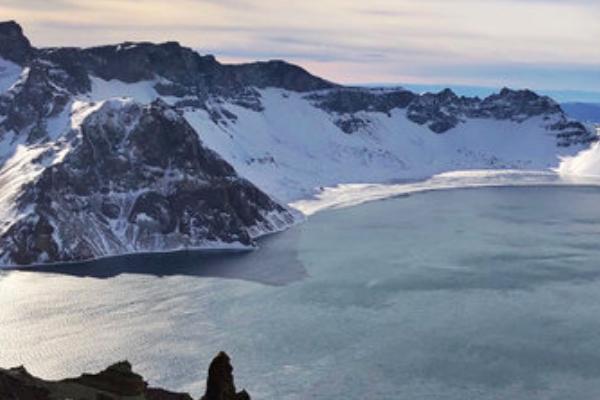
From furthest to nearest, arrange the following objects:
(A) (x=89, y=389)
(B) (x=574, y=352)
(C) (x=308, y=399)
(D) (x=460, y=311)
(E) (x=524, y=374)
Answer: (D) (x=460, y=311), (B) (x=574, y=352), (E) (x=524, y=374), (C) (x=308, y=399), (A) (x=89, y=389)

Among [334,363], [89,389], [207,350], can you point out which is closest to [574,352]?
[334,363]

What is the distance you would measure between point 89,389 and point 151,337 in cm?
8174

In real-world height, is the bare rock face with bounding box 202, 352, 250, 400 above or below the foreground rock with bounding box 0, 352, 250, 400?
above

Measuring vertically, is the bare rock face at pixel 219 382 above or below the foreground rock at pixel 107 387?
above

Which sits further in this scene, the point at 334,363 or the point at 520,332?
the point at 520,332

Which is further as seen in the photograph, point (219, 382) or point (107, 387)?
point (107, 387)

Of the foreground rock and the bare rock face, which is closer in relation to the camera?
the bare rock face

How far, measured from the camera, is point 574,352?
16250 centimetres

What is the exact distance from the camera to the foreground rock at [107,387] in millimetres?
87562

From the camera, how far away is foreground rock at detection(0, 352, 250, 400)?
8756 cm

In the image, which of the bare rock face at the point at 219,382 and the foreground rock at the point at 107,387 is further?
the foreground rock at the point at 107,387

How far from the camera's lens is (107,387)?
97.9 meters

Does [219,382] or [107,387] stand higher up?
[219,382]

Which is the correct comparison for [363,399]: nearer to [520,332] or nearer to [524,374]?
[524,374]
